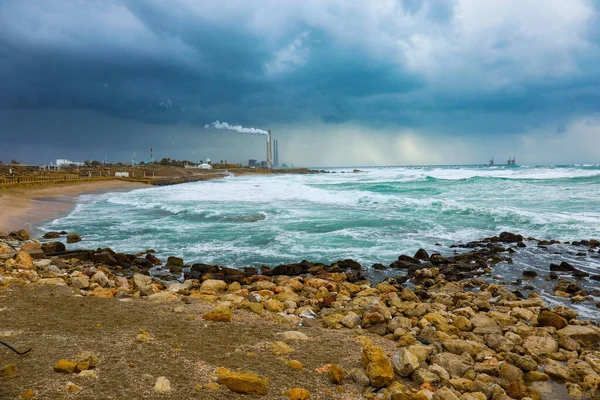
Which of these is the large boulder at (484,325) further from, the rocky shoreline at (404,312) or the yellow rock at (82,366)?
the yellow rock at (82,366)

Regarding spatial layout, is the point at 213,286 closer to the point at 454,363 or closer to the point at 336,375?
the point at 336,375

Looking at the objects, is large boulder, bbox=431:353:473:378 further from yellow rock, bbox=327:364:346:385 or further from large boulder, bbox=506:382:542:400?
yellow rock, bbox=327:364:346:385

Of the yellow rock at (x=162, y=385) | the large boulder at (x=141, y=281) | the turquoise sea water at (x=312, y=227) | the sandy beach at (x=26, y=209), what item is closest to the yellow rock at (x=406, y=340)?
the yellow rock at (x=162, y=385)

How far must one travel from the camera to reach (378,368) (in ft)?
12.3

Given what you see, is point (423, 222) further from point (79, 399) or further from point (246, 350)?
point (79, 399)

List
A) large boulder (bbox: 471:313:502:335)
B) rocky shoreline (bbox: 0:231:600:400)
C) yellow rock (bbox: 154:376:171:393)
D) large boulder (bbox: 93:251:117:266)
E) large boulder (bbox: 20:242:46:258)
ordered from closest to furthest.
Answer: yellow rock (bbox: 154:376:171:393) < rocky shoreline (bbox: 0:231:600:400) < large boulder (bbox: 471:313:502:335) < large boulder (bbox: 93:251:117:266) < large boulder (bbox: 20:242:46:258)

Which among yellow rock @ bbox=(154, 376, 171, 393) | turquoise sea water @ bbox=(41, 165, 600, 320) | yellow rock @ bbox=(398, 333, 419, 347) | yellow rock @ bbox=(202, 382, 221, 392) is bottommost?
turquoise sea water @ bbox=(41, 165, 600, 320)

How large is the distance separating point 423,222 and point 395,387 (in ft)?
47.9

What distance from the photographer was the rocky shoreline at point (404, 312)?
150 inches

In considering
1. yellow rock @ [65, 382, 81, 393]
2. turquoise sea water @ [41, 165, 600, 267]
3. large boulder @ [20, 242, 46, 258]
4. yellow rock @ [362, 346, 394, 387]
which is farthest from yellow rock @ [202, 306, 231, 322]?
large boulder @ [20, 242, 46, 258]

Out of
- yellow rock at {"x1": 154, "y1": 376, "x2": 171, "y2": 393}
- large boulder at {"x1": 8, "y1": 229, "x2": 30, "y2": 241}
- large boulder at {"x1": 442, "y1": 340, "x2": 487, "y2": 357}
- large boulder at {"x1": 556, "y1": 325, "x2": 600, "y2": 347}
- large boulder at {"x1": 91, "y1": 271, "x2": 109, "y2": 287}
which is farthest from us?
large boulder at {"x1": 8, "y1": 229, "x2": 30, "y2": 241}

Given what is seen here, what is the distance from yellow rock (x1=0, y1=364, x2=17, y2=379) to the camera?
125 inches

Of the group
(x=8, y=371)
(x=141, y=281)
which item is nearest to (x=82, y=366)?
(x=8, y=371)

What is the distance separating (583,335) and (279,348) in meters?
4.41
